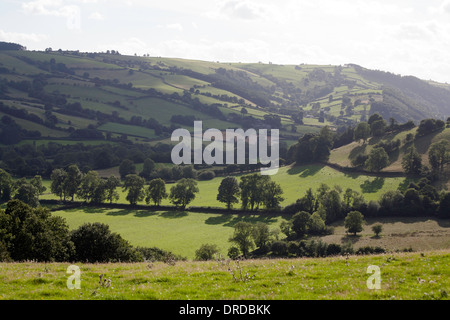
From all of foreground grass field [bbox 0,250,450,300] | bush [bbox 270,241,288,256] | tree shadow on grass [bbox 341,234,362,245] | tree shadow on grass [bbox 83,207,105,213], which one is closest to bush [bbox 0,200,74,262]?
foreground grass field [bbox 0,250,450,300]

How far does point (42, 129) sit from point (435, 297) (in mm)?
212876

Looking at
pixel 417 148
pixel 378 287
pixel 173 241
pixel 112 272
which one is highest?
pixel 417 148

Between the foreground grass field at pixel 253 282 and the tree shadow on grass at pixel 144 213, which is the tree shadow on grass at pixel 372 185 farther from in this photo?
the foreground grass field at pixel 253 282

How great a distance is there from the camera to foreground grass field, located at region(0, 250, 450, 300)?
14.1 metres

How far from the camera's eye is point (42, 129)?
7707 inches

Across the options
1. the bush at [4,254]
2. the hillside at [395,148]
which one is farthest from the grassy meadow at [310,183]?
the bush at [4,254]

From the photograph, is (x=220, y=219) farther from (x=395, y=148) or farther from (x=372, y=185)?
(x=395, y=148)

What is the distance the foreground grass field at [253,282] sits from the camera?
1414 cm

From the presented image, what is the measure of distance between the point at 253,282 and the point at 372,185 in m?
104

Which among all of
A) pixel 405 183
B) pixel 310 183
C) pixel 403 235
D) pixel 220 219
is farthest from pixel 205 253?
pixel 405 183

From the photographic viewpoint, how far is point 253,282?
53.9 ft
